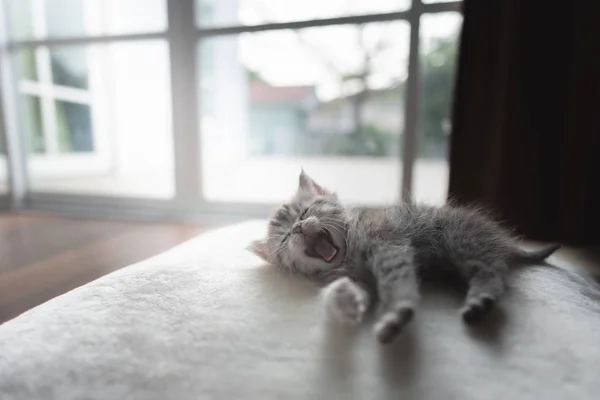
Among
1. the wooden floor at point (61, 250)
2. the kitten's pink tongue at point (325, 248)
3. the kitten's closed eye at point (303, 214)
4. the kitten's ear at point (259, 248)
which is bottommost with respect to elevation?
the wooden floor at point (61, 250)

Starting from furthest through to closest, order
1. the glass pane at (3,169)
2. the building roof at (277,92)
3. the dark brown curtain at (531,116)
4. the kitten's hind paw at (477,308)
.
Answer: the glass pane at (3,169)
the building roof at (277,92)
the dark brown curtain at (531,116)
the kitten's hind paw at (477,308)

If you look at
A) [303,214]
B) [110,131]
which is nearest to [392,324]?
[303,214]

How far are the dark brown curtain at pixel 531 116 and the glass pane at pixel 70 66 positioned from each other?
2627mm

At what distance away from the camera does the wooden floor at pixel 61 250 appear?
1353mm

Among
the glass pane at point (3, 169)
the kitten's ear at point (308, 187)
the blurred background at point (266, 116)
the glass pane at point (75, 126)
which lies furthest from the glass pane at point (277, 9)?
the glass pane at point (3, 169)

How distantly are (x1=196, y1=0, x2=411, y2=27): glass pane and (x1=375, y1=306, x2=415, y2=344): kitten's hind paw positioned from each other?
188 cm

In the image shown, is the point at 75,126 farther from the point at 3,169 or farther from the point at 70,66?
the point at 3,169

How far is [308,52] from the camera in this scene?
7.94 feet

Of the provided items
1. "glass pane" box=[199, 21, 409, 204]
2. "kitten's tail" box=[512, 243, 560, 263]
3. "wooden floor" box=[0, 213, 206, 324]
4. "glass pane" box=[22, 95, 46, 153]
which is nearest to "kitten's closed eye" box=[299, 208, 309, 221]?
"kitten's tail" box=[512, 243, 560, 263]

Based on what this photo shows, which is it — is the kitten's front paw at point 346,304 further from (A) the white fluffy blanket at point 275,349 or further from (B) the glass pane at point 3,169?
(B) the glass pane at point 3,169

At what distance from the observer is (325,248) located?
3.07 feet

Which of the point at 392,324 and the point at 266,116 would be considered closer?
the point at 392,324

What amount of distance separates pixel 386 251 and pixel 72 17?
3.09m

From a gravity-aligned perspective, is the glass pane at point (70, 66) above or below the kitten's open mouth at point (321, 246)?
above
